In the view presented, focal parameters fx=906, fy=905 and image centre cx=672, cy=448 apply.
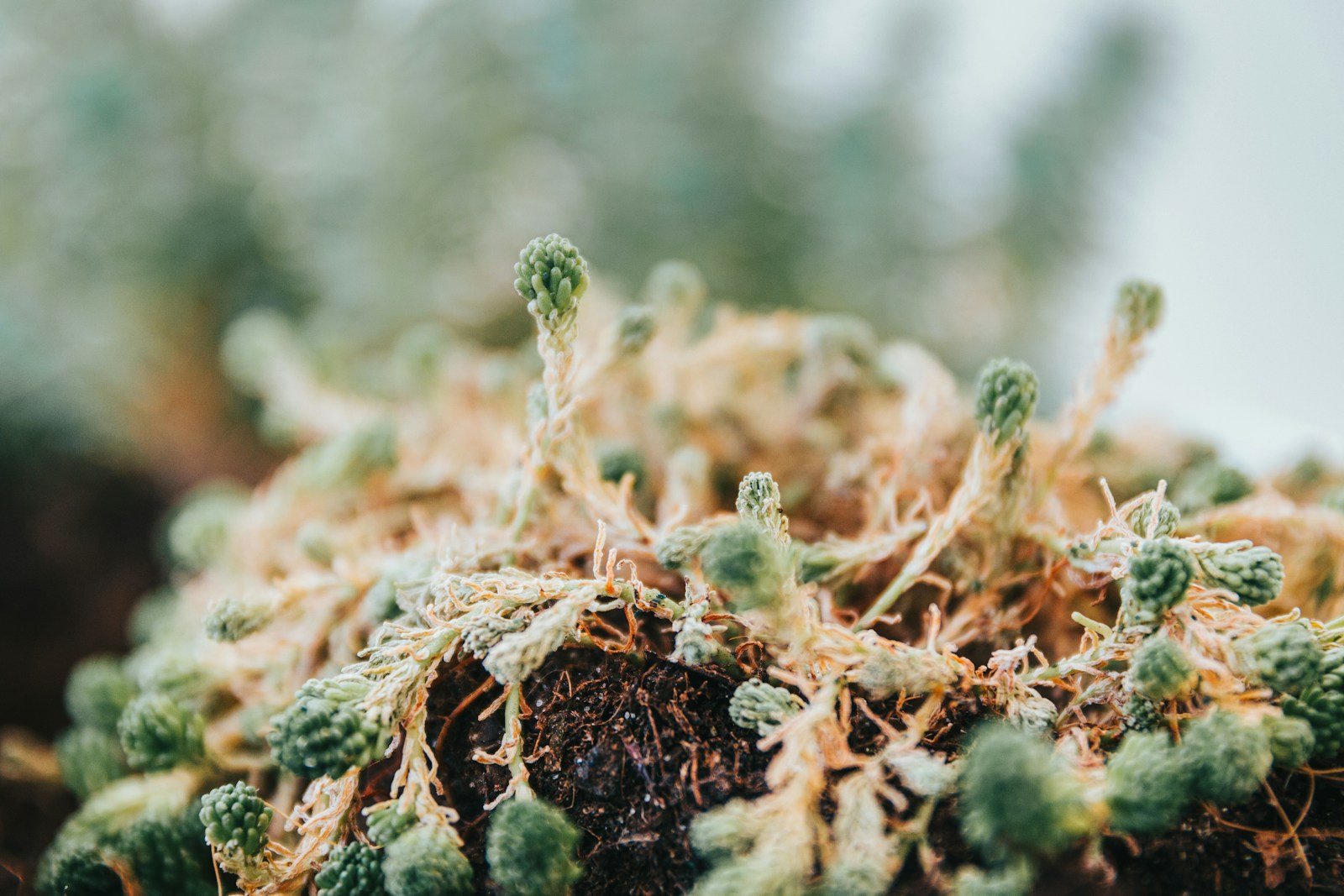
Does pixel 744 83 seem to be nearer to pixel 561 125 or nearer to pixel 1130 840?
pixel 561 125

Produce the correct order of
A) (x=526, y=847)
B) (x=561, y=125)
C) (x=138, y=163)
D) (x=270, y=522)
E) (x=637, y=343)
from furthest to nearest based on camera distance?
(x=561, y=125) → (x=138, y=163) → (x=270, y=522) → (x=637, y=343) → (x=526, y=847)

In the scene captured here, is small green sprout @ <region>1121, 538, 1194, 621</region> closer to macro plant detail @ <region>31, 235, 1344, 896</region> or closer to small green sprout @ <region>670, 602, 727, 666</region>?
macro plant detail @ <region>31, 235, 1344, 896</region>

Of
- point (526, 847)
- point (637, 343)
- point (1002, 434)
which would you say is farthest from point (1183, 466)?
point (526, 847)

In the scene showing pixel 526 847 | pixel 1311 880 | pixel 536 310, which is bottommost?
pixel 1311 880

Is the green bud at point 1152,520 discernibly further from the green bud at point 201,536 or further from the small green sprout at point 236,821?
the green bud at point 201,536

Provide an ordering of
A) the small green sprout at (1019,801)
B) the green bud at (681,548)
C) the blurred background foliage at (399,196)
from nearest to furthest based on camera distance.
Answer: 1. the small green sprout at (1019,801)
2. the green bud at (681,548)
3. the blurred background foliage at (399,196)

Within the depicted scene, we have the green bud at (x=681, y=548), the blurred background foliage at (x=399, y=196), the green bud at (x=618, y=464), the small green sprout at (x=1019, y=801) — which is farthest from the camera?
the blurred background foliage at (x=399, y=196)

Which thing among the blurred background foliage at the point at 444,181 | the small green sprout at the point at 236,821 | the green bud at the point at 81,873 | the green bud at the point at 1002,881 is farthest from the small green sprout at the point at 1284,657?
the blurred background foliage at the point at 444,181

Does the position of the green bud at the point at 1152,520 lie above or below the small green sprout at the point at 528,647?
below
